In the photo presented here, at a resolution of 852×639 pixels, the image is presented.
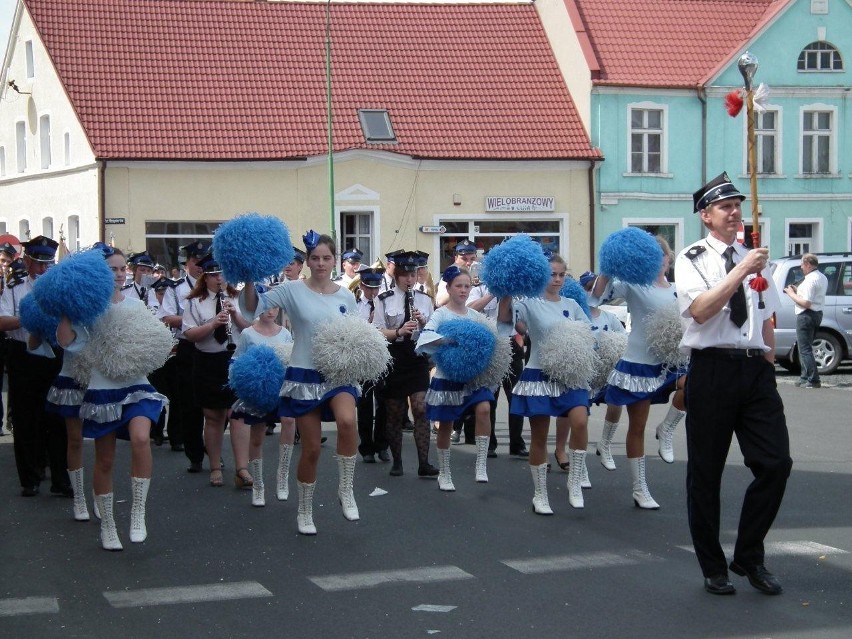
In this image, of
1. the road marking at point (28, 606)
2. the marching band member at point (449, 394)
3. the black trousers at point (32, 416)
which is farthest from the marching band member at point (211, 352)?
the road marking at point (28, 606)

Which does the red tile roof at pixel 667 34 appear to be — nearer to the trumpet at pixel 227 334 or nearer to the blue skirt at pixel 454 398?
the trumpet at pixel 227 334

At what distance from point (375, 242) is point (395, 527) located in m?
26.8

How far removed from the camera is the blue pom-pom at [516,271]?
8812 mm

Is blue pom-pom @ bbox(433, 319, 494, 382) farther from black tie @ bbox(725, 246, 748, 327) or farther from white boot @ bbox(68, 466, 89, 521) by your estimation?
black tie @ bbox(725, 246, 748, 327)

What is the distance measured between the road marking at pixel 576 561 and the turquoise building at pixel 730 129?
28.9 metres

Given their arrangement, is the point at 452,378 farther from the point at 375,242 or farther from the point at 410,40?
the point at 410,40

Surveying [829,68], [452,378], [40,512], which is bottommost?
[40,512]

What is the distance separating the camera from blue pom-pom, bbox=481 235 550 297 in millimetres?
8812

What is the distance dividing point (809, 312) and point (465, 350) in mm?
10996

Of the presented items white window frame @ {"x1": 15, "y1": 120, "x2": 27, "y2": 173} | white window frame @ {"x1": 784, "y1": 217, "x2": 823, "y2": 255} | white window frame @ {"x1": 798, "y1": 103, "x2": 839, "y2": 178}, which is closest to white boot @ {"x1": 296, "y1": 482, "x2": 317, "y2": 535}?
white window frame @ {"x1": 784, "y1": 217, "x2": 823, "y2": 255}

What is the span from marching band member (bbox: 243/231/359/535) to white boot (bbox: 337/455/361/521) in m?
0.01

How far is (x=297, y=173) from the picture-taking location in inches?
1368

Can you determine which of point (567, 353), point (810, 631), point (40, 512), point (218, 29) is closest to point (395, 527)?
point (567, 353)

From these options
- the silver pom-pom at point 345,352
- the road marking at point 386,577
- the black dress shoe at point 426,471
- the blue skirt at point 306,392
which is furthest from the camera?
the black dress shoe at point 426,471
